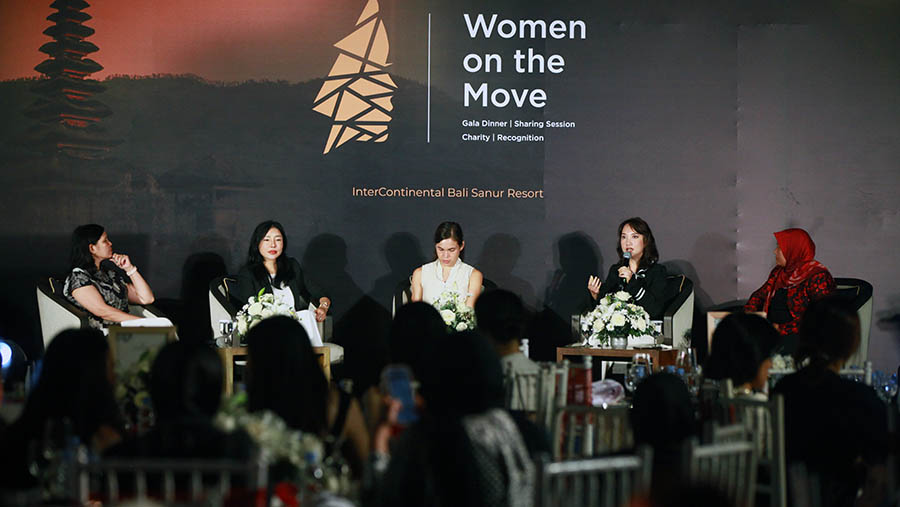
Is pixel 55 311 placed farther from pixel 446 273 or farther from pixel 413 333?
pixel 413 333

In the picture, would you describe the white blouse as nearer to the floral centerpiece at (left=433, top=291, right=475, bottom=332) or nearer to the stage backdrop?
the stage backdrop

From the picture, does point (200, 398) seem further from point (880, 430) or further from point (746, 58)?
point (746, 58)

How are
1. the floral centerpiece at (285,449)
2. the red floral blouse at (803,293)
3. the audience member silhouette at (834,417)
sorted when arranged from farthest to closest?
the red floral blouse at (803,293) → the audience member silhouette at (834,417) → the floral centerpiece at (285,449)

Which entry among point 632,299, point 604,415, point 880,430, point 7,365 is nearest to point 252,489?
point 604,415

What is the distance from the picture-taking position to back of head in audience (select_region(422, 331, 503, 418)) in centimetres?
221

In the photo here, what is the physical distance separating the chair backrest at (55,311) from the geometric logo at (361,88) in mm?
2187

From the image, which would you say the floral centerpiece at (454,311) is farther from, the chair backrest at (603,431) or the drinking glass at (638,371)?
the chair backrest at (603,431)

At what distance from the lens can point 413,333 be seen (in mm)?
3520

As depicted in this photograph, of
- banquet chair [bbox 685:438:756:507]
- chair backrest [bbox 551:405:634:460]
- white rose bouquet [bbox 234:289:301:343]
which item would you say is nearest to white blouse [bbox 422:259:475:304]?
white rose bouquet [bbox 234:289:301:343]

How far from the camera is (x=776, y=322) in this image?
671 centimetres

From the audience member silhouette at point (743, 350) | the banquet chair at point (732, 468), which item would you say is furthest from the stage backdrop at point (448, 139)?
the banquet chair at point (732, 468)

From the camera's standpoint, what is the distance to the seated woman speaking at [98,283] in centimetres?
651

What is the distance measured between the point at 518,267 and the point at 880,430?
4.60 m

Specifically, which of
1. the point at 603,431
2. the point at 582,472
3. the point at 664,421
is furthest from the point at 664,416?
the point at 603,431
